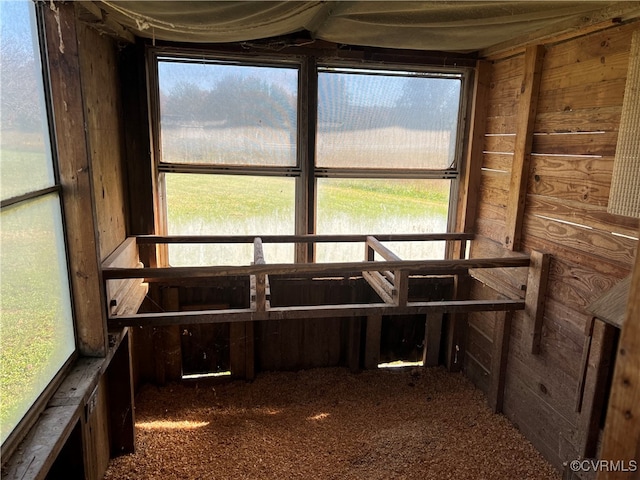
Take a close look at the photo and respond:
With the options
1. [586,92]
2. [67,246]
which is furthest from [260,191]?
[586,92]

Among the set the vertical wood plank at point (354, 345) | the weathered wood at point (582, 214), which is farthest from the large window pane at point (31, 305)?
the weathered wood at point (582, 214)

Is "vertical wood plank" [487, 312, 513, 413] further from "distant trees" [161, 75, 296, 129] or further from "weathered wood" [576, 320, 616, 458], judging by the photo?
"distant trees" [161, 75, 296, 129]

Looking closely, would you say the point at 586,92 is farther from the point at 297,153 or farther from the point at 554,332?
the point at 297,153

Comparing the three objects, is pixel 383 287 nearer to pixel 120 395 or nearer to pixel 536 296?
pixel 536 296

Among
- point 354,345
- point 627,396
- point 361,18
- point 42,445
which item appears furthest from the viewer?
point 354,345

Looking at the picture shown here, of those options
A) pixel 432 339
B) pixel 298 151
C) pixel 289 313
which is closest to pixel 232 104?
pixel 298 151

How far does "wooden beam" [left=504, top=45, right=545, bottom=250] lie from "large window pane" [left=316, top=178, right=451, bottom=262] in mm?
654

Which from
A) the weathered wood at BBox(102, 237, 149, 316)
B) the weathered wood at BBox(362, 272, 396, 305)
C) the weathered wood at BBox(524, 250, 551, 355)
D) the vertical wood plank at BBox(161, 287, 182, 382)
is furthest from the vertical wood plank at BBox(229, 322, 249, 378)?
the weathered wood at BBox(524, 250, 551, 355)

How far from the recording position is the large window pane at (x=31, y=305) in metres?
1.35

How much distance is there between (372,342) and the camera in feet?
11.5

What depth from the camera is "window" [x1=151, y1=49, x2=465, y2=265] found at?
2.93m

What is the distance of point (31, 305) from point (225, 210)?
1719 millimetres

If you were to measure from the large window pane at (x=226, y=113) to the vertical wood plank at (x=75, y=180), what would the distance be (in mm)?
1149

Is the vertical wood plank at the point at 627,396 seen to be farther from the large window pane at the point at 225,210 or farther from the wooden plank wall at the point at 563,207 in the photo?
the large window pane at the point at 225,210
